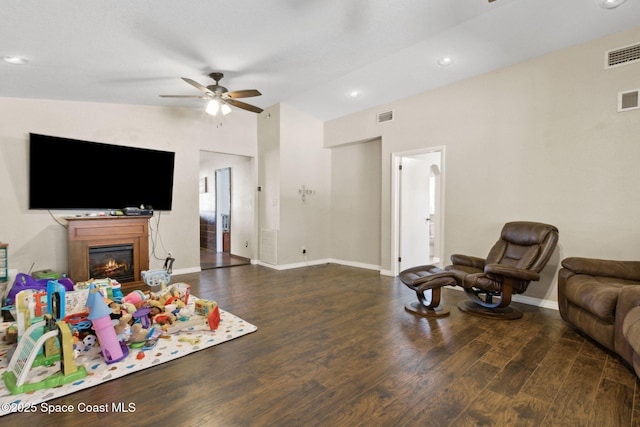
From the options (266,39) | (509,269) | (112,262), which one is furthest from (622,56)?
(112,262)

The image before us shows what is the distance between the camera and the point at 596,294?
229 cm

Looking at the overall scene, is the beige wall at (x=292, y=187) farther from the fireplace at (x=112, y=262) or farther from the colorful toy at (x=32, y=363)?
the colorful toy at (x=32, y=363)

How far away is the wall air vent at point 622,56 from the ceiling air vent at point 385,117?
8.55ft

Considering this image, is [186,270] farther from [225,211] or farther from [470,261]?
[470,261]

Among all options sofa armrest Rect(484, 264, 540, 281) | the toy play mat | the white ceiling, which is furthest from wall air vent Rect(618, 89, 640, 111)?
the toy play mat

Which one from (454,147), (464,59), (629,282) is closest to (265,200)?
(454,147)

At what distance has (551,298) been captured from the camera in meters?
3.40

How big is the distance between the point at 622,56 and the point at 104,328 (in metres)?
5.21

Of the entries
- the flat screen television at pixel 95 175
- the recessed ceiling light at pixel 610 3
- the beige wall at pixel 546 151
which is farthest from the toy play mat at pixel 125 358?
the recessed ceiling light at pixel 610 3

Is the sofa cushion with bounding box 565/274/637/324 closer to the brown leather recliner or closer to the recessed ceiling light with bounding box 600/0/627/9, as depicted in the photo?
the brown leather recliner

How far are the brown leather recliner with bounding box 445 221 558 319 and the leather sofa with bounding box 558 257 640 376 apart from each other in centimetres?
25

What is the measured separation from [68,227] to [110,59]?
229 centimetres

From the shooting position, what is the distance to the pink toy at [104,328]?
2.07 m

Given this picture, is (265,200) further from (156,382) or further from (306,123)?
(156,382)
